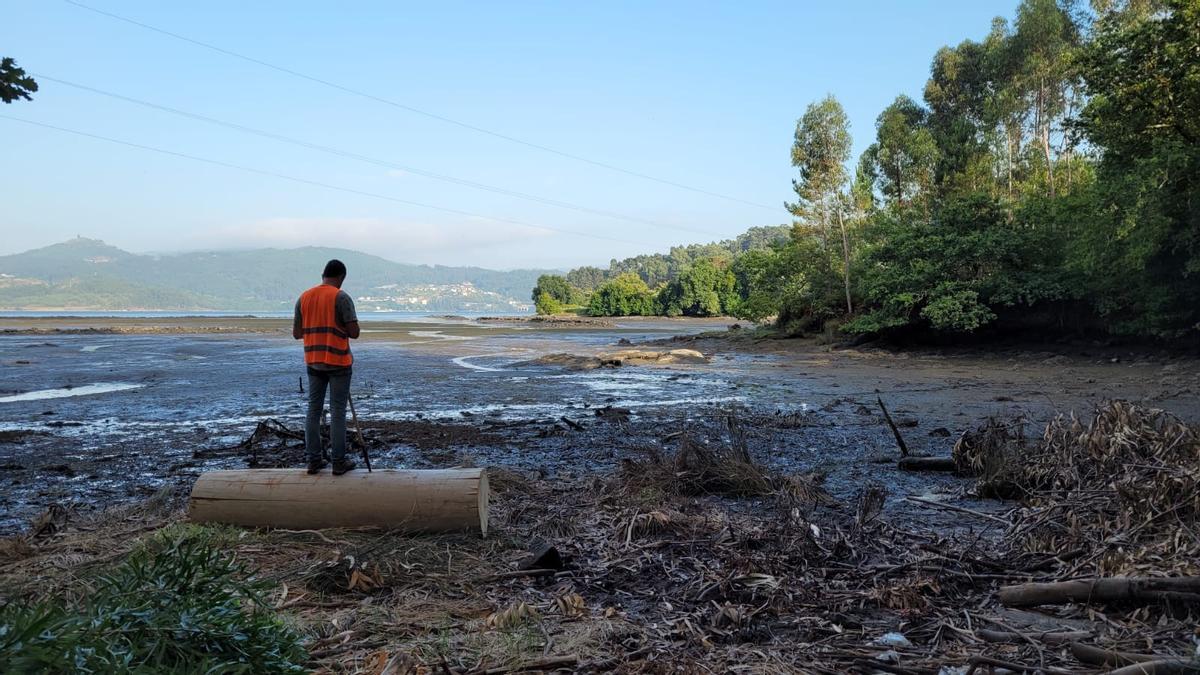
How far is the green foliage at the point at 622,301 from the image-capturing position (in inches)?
4577

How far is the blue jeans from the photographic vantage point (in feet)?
20.6

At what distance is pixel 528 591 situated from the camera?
15.9 ft

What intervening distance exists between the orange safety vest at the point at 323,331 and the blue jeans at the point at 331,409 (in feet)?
0.43

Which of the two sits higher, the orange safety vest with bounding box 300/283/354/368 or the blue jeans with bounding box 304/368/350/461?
the orange safety vest with bounding box 300/283/354/368

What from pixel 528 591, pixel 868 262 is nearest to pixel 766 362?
pixel 868 262

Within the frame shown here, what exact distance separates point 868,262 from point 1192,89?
14749 millimetres

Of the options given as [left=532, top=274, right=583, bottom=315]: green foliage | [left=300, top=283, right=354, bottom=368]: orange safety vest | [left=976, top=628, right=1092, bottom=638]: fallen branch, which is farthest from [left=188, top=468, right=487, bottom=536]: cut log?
[left=532, top=274, right=583, bottom=315]: green foliage

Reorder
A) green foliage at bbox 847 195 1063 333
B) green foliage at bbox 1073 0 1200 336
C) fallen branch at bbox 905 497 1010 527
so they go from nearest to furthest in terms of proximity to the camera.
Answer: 1. fallen branch at bbox 905 497 1010 527
2. green foliage at bbox 1073 0 1200 336
3. green foliage at bbox 847 195 1063 333

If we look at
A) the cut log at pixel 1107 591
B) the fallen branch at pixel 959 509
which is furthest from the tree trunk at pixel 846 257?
the cut log at pixel 1107 591

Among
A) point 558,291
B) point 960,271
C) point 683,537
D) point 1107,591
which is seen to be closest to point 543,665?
point 683,537

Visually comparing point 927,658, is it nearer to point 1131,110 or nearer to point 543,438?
point 543,438

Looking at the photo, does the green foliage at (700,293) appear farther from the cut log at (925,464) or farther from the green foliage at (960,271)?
the cut log at (925,464)

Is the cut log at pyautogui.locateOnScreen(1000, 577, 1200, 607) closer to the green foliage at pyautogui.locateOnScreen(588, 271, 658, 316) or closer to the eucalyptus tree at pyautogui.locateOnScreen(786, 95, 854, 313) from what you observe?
the eucalyptus tree at pyautogui.locateOnScreen(786, 95, 854, 313)

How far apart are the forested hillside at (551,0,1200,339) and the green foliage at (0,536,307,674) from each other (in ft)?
77.3
